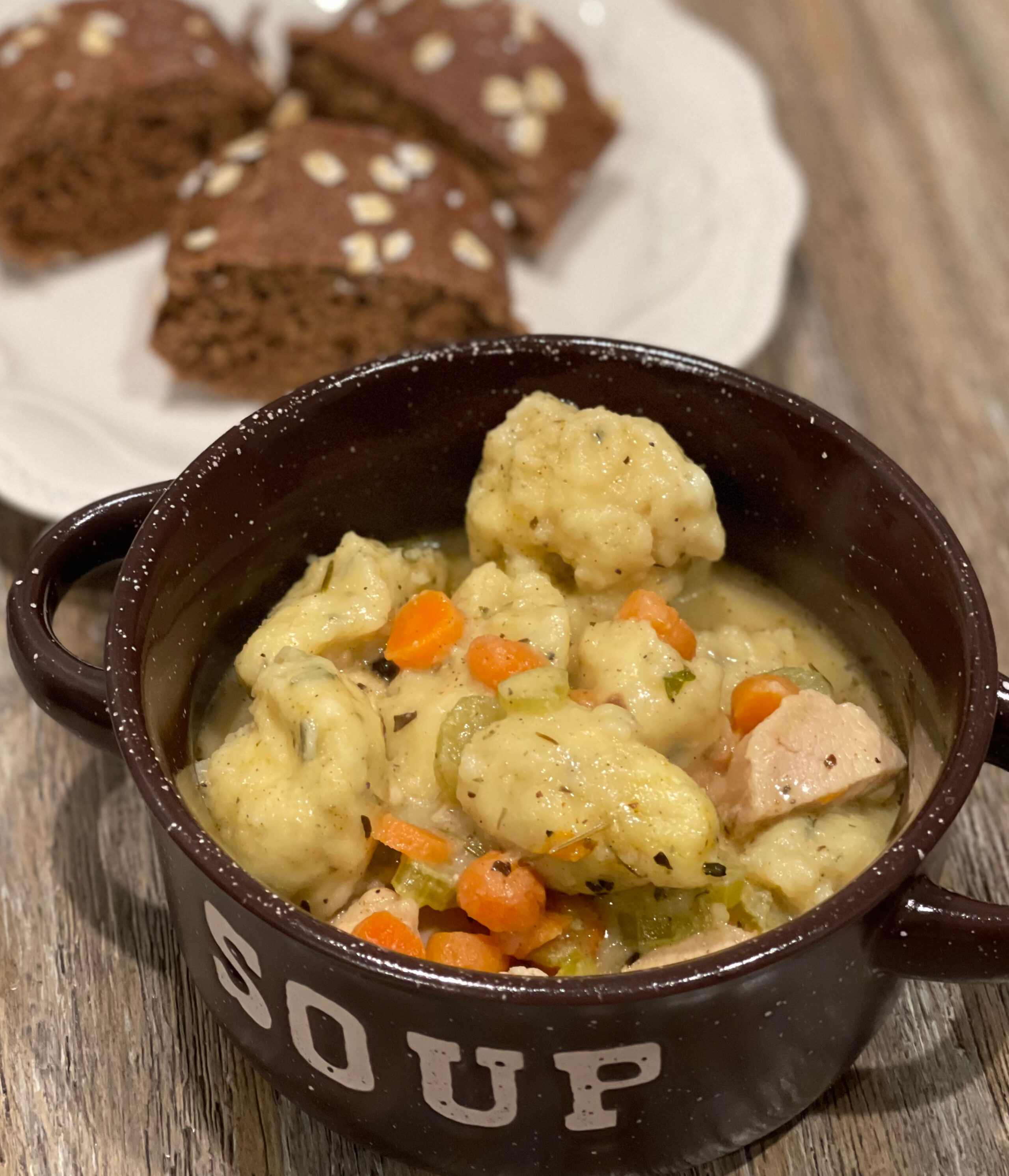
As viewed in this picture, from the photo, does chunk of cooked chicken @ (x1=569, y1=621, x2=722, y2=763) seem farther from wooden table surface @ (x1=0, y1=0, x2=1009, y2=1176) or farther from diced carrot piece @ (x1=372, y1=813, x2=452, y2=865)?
wooden table surface @ (x1=0, y1=0, x2=1009, y2=1176)

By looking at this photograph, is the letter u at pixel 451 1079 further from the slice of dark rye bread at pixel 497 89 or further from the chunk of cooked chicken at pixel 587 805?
the slice of dark rye bread at pixel 497 89

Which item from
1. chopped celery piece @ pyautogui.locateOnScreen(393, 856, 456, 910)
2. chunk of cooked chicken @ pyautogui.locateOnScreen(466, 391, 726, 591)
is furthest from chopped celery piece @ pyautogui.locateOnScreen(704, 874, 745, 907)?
chunk of cooked chicken @ pyautogui.locateOnScreen(466, 391, 726, 591)

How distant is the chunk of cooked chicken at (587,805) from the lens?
41.1 inches

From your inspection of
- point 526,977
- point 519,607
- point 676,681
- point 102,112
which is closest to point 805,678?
point 676,681

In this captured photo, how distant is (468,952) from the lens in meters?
1.08

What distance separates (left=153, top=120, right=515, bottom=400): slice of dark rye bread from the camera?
7.09ft

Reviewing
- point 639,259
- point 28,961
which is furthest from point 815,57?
point 28,961

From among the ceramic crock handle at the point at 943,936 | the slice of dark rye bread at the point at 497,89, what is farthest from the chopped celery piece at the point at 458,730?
the slice of dark rye bread at the point at 497,89

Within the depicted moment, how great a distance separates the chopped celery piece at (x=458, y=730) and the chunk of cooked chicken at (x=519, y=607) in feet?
0.24

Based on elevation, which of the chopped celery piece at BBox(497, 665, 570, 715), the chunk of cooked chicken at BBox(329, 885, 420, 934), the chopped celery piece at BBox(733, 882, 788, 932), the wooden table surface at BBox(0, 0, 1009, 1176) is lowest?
the wooden table surface at BBox(0, 0, 1009, 1176)

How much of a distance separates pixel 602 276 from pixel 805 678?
4.22 ft

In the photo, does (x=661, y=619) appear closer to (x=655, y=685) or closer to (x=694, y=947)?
(x=655, y=685)

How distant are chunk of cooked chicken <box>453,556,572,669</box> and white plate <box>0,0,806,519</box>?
755mm

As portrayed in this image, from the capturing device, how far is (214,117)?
2.54m
